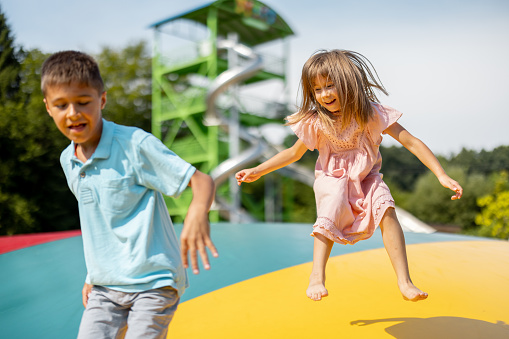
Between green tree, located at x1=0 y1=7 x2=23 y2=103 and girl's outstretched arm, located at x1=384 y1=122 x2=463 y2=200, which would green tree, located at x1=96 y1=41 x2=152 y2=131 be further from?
girl's outstretched arm, located at x1=384 y1=122 x2=463 y2=200

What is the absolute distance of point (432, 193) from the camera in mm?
18625

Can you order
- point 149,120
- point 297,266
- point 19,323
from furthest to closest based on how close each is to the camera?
point 149,120 < point 297,266 < point 19,323

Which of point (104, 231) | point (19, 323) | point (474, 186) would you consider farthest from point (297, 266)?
point (474, 186)

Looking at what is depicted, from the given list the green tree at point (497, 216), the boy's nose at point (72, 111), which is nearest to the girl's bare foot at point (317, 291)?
the boy's nose at point (72, 111)

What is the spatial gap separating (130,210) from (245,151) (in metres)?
12.4

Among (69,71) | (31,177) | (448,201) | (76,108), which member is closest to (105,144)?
(76,108)

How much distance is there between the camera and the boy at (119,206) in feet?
5.29

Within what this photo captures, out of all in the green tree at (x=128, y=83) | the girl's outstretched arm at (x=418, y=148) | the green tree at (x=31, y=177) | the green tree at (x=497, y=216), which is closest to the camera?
the girl's outstretched arm at (x=418, y=148)

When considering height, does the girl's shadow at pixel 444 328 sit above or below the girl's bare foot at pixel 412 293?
below

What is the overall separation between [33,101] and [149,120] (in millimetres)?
7209

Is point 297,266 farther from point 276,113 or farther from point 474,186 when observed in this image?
point 474,186

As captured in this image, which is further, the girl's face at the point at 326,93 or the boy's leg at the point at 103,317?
the girl's face at the point at 326,93

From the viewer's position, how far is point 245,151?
14.0m

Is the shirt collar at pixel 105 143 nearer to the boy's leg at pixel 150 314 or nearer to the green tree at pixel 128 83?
the boy's leg at pixel 150 314
